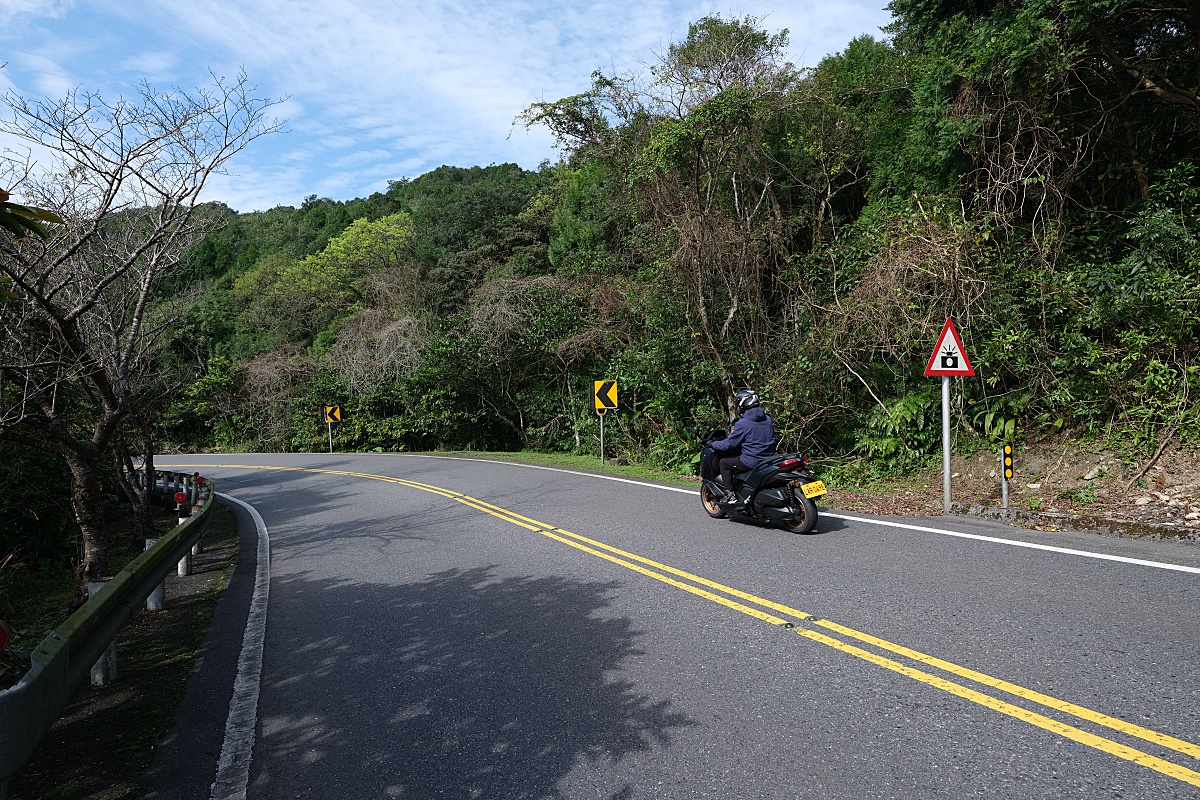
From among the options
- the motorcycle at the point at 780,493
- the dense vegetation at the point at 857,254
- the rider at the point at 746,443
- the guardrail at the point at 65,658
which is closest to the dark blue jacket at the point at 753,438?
the rider at the point at 746,443

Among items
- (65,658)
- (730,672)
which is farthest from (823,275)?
(65,658)

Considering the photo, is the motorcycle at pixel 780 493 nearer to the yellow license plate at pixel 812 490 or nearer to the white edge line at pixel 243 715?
the yellow license plate at pixel 812 490

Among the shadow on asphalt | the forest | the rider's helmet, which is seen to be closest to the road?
the shadow on asphalt

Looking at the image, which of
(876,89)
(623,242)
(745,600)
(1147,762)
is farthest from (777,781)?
(623,242)

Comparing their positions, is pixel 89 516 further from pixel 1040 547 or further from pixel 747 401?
pixel 1040 547

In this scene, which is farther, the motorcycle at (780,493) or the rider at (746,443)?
the rider at (746,443)

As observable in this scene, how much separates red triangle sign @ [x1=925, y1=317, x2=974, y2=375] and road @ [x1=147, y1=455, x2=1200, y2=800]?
2075 millimetres

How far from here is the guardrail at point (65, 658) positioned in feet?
10.2

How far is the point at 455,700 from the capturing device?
441 centimetres

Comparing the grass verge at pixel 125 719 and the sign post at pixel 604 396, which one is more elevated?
the sign post at pixel 604 396

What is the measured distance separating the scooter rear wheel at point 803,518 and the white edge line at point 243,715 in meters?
5.68

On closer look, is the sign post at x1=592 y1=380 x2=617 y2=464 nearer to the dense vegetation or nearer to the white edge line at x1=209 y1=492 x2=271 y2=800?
the dense vegetation

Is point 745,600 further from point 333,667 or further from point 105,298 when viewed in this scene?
point 105,298

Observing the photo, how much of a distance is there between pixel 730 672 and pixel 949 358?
655 cm
